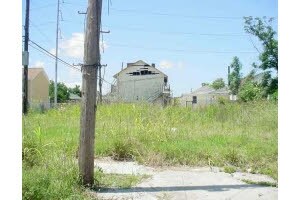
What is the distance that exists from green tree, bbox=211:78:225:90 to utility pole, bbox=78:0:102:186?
52.8m

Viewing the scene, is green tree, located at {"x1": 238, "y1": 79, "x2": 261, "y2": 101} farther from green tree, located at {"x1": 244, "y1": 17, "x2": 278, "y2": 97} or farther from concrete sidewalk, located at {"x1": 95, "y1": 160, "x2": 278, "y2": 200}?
concrete sidewalk, located at {"x1": 95, "y1": 160, "x2": 278, "y2": 200}

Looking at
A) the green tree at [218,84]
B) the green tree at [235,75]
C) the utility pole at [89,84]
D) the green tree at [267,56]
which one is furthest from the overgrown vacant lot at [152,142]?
the green tree at [218,84]

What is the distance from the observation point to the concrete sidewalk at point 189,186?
14.2 ft

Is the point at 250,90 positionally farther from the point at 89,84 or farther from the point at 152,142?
the point at 89,84

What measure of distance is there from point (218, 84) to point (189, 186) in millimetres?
53250

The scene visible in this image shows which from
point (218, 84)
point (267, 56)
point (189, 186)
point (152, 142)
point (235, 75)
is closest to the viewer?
point (189, 186)

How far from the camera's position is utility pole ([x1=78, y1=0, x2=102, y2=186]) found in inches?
170

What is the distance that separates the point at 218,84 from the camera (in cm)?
5697

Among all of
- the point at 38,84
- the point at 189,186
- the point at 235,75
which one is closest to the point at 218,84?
the point at 235,75

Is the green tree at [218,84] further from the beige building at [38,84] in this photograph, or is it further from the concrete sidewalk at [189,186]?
the concrete sidewalk at [189,186]

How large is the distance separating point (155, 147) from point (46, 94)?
36029 millimetres

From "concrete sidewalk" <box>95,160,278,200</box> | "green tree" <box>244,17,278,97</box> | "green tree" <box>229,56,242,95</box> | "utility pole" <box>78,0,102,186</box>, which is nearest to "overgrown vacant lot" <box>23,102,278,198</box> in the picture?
"utility pole" <box>78,0,102,186</box>
